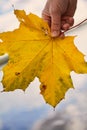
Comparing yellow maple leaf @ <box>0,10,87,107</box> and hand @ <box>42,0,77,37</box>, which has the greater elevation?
yellow maple leaf @ <box>0,10,87,107</box>

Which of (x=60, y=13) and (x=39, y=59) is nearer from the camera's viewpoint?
(x=39, y=59)

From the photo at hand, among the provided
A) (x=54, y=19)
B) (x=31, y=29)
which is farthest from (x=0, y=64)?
(x=31, y=29)

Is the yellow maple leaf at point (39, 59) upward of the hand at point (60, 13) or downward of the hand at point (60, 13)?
upward

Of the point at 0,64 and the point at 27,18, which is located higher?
the point at 27,18

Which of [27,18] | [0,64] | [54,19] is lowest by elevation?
[0,64]

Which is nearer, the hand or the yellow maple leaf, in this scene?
the yellow maple leaf

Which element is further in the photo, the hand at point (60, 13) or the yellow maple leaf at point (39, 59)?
the hand at point (60, 13)

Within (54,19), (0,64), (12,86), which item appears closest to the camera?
(12,86)

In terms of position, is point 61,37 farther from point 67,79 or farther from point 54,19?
point 54,19
